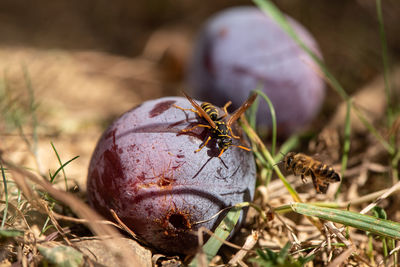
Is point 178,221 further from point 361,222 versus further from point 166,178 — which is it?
point 361,222

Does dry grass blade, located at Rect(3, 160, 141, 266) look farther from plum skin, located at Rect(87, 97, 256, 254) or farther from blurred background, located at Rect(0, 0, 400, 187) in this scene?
blurred background, located at Rect(0, 0, 400, 187)

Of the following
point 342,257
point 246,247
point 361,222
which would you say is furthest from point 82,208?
point 361,222

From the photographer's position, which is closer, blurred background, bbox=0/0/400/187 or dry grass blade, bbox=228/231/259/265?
dry grass blade, bbox=228/231/259/265

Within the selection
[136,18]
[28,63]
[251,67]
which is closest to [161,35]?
[136,18]

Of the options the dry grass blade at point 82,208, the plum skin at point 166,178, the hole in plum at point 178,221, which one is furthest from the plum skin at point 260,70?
the dry grass blade at point 82,208

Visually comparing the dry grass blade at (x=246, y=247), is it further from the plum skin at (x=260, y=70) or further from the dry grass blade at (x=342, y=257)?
the plum skin at (x=260, y=70)

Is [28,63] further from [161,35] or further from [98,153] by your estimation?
[98,153]

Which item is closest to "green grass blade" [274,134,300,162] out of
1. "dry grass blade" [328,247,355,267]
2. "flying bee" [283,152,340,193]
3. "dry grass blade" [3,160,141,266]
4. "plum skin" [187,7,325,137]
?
"plum skin" [187,7,325,137]
